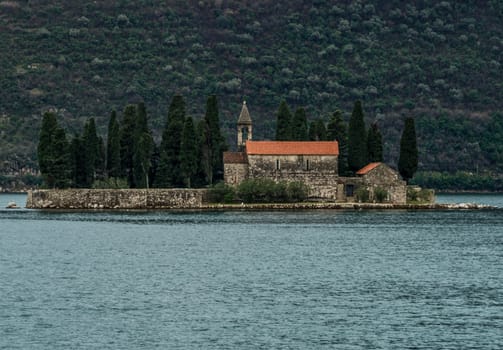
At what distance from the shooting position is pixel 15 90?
643ft

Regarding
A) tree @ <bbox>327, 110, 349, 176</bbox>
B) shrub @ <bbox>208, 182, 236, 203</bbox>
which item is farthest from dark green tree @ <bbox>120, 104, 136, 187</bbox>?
tree @ <bbox>327, 110, 349, 176</bbox>

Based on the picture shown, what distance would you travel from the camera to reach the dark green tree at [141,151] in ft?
342

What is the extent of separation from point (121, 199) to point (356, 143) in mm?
21125

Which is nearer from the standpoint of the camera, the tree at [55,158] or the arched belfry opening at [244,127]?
the tree at [55,158]

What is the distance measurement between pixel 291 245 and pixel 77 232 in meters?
17.0

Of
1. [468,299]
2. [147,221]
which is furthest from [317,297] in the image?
[147,221]

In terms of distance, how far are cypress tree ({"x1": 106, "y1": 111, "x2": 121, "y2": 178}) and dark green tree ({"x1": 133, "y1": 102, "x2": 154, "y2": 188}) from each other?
1.41 metres

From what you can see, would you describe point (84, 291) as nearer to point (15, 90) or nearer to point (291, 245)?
point (291, 245)

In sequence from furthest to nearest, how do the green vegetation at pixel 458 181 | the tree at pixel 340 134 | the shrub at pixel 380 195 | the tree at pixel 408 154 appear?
the green vegetation at pixel 458 181 → the tree at pixel 408 154 → the tree at pixel 340 134 → the shrub at pixel 380 195

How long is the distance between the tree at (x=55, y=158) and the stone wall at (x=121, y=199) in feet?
3.23

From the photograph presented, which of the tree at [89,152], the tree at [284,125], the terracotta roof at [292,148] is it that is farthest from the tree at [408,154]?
the tree at [89,152]

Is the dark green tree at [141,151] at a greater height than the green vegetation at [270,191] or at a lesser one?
greater

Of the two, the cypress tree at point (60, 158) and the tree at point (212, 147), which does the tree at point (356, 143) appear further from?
the cypress tree at point (60, 158)

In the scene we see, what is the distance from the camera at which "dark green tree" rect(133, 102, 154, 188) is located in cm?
10419
